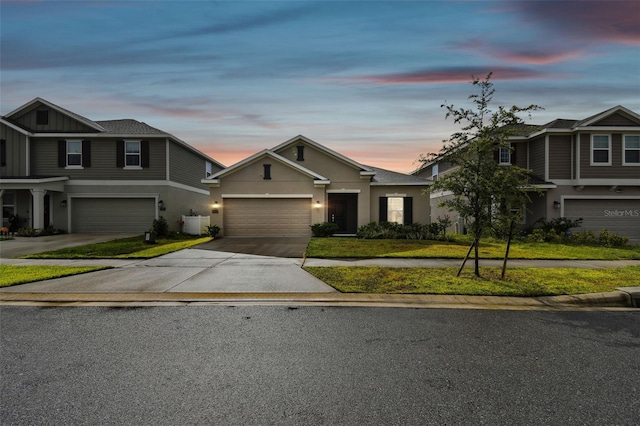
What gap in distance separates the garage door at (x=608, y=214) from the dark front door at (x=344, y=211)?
11959mm

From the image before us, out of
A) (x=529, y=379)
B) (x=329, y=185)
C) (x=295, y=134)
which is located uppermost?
(x=295, y=134)

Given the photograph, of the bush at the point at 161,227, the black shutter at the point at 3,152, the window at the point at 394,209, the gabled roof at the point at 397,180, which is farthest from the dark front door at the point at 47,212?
the window at the point at 394,209

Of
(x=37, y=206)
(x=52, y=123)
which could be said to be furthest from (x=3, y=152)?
(x=37, y=206)

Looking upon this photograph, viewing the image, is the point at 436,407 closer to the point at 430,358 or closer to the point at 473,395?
the point at 473,395

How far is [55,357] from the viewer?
429 cm

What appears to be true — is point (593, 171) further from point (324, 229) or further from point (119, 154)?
point (119, 154)

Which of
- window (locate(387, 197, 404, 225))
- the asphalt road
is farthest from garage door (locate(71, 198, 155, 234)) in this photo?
the asphalt road

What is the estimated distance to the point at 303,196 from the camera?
21.3m

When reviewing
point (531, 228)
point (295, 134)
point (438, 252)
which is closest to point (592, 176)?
point (531, 228)

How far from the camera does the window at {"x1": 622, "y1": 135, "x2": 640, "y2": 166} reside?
2023cm

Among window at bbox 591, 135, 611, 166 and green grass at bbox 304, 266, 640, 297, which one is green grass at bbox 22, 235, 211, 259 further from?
window at bbox 591, 135, 611, 166

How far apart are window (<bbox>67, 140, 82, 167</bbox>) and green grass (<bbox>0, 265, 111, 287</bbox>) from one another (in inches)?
566

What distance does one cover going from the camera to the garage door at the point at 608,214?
20.7m

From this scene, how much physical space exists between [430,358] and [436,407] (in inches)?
44.4
